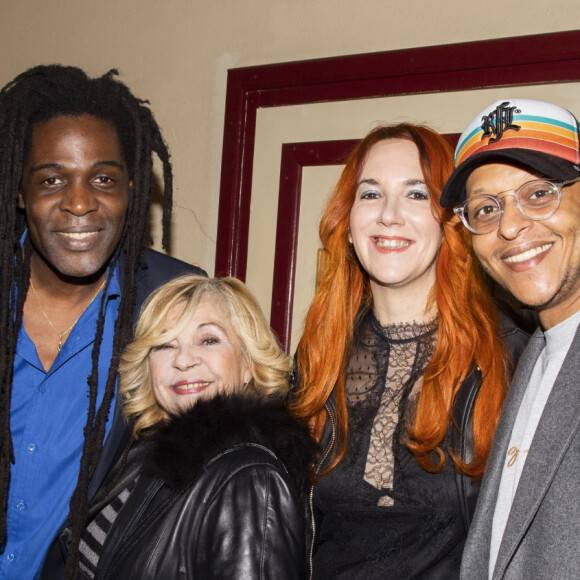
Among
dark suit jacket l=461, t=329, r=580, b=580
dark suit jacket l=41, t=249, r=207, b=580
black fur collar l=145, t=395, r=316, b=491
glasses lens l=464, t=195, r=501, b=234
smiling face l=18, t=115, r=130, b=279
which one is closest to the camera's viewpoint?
dark suit jacket l=461, t=329, r=580, b=580

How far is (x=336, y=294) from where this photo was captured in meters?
2.21

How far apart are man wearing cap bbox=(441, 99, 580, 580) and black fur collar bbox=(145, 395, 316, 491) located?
0.44 metres

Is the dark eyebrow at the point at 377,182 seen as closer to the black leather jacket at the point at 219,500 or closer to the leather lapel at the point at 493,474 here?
the leather lapel at the point at 493,474

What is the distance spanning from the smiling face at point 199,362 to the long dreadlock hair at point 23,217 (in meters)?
0.22

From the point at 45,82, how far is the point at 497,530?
180cm

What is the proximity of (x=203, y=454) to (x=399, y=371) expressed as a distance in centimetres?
61

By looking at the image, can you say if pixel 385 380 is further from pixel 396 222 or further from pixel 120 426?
pixel 120 426

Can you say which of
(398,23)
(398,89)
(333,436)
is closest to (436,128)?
(398,89)

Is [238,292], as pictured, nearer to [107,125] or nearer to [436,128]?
[107,125]

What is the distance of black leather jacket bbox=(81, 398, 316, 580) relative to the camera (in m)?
1.58

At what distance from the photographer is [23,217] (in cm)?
233

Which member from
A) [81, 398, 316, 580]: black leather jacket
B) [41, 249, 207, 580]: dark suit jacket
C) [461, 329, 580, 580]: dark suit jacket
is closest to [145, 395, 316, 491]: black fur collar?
[81, 398, 316, 580]: black leather jacket

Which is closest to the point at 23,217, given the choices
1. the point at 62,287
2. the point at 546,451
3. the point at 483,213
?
the point at 62,287

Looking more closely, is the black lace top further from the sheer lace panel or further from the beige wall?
the beige wall
